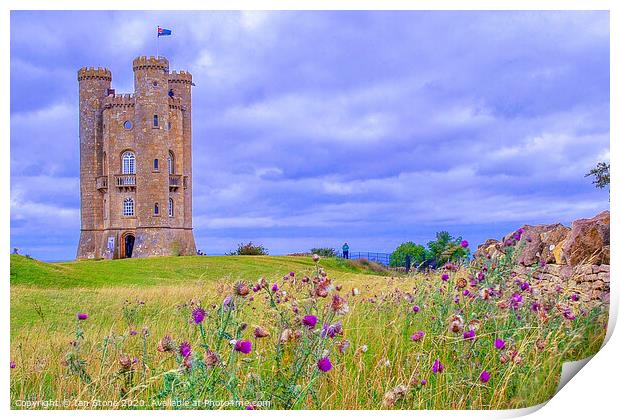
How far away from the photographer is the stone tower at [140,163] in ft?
48.3

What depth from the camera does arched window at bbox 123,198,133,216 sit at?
53.3ft

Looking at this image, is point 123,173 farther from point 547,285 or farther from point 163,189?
point 547,285

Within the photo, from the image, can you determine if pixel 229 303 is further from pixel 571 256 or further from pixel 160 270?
pixel 160 270

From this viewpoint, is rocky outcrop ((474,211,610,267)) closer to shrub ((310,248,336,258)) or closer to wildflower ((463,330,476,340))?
wildflower ((463,330,476,340))

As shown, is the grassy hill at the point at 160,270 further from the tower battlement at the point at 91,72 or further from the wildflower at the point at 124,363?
the wildflower at the point at 124,363

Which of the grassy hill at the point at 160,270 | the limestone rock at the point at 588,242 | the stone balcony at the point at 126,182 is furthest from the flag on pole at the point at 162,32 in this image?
the stone balcony at the point at 126,182

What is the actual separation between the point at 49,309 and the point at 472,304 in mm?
3625

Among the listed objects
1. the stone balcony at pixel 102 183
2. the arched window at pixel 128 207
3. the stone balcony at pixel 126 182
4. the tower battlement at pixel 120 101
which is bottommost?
the arched window at pixel 128 207

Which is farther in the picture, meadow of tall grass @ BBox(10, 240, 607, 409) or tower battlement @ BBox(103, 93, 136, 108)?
tower battlement @ BBox(103, 93, 136, 108)

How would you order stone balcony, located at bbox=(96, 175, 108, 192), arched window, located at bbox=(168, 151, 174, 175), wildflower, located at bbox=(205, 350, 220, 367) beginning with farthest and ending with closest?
arched window, located at bbox=(168, 151, 174, 175), stone balcony, located at bbox=(96, 175, 108, 192), wildflower, located at bbox=(205, 350, 220, 367)

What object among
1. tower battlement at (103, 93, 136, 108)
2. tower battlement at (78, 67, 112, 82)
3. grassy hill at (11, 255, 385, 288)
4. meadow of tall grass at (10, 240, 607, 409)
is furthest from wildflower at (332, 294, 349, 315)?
tower battlement at (103, 93, 136, 108)

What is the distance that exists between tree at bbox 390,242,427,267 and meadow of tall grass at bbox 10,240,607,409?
1.66 meters

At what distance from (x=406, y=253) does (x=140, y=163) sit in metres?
11.7
